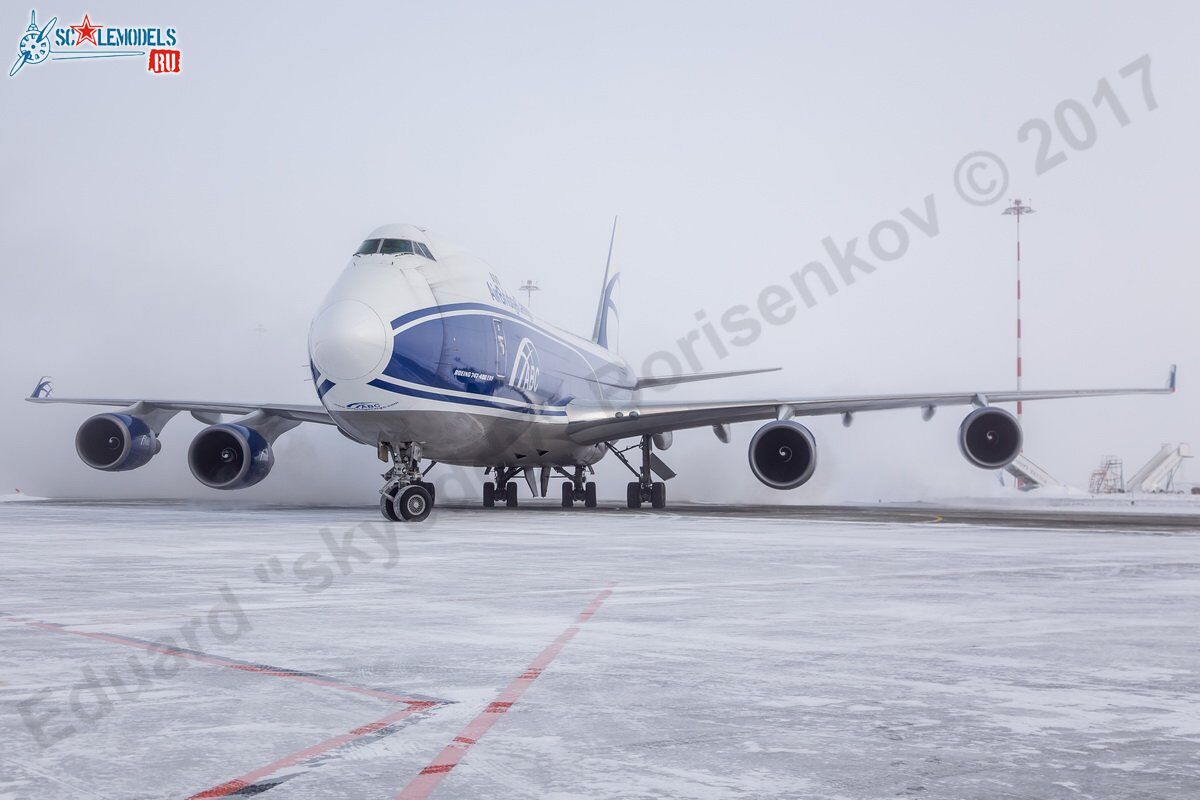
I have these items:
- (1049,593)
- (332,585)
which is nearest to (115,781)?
(332,585)

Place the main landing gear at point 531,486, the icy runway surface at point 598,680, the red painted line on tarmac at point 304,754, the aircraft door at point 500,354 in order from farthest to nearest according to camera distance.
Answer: the main landing gear at point 531,486 < the aircraft door at point 500,354 < the icy runway surface at point 598,680 < the red painted line on tarmac at point 304,754

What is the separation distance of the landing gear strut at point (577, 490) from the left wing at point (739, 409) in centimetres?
462

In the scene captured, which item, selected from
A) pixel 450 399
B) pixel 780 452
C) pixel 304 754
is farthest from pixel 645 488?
pixel 304 754

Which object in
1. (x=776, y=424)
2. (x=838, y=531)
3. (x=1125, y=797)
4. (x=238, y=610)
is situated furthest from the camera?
(x=776, y=424)

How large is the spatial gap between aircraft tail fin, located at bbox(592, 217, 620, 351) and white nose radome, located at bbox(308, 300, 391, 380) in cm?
1987

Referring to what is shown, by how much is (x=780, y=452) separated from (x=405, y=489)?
25.4 ft

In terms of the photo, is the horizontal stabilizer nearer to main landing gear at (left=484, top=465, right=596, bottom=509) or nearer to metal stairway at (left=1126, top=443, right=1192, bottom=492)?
main landing gear at (left=484, top=465, right=596, bottom=509)

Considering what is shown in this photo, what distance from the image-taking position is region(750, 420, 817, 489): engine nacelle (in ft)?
68.5

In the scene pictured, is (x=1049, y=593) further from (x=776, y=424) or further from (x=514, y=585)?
(x=776, y=424)

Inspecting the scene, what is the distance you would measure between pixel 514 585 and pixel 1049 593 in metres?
3.87

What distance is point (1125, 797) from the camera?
2.95 metres

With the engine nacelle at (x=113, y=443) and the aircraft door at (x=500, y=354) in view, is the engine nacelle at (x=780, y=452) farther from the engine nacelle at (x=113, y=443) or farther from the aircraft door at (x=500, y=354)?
the engine nacelle at (x=113, y=443)

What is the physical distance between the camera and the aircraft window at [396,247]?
1844 cm

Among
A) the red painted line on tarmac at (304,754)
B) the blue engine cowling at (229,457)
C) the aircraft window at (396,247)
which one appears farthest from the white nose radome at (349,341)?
the red painted line on tarmac at (304,754)
